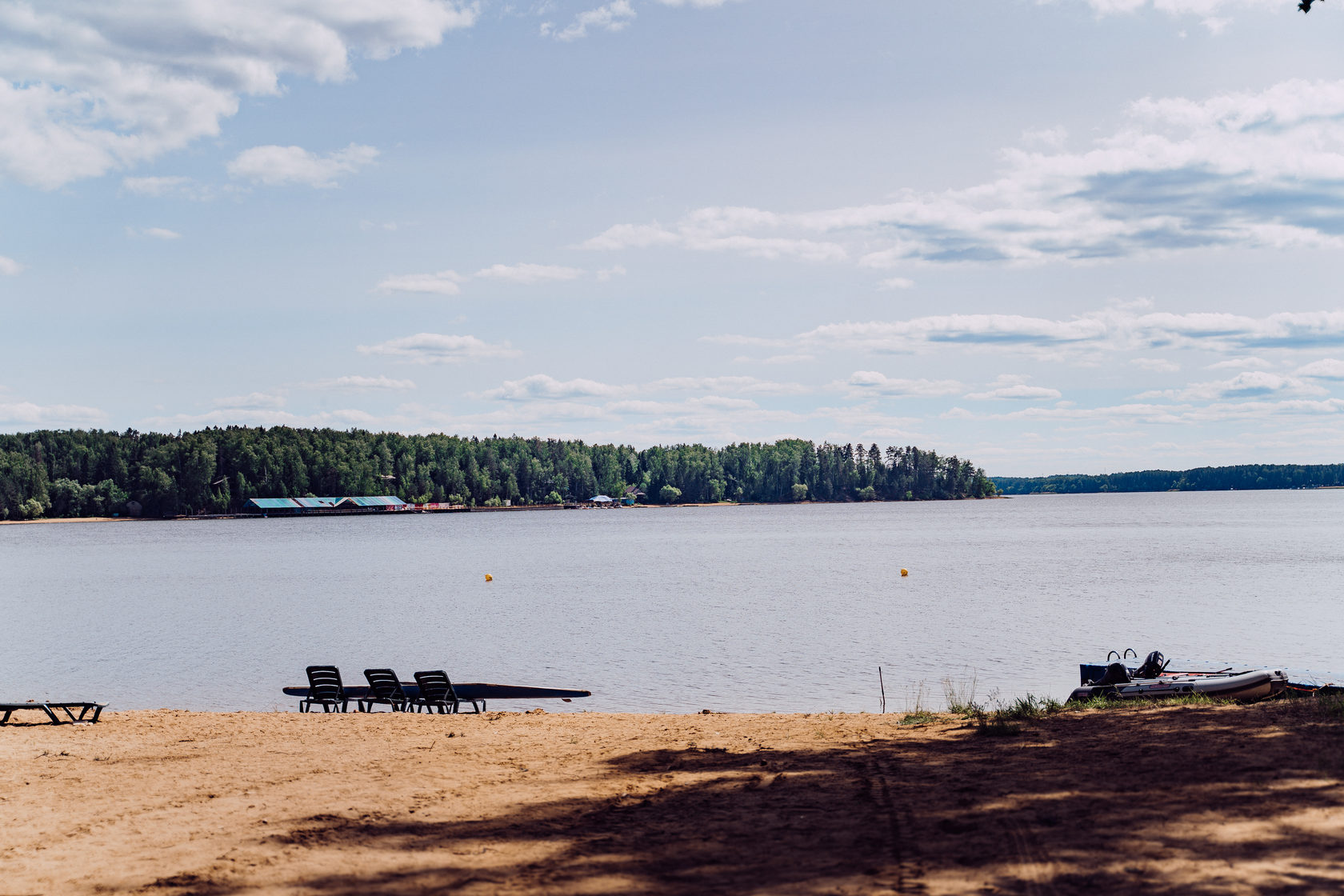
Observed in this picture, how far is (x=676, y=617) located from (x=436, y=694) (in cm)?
2066

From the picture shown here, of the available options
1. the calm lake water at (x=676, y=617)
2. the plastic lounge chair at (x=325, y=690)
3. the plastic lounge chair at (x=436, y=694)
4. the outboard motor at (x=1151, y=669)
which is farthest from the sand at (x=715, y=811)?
the calm lake water at (x=676, y=617)

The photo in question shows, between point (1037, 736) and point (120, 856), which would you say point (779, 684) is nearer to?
point (1037, 736)

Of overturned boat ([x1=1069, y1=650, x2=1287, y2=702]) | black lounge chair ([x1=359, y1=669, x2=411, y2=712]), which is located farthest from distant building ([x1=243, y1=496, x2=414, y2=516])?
overturned boat ([x1=1069, y1=650, x2=1287, y2=702])

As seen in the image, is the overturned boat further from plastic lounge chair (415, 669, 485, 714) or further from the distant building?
the distant building

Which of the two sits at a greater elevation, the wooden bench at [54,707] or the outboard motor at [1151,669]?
the outboard motor at [1151,669]

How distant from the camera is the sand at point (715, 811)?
7457mm

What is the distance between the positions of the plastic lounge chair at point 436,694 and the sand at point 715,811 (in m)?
5.02

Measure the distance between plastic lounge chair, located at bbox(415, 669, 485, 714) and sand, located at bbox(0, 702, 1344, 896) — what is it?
198 inches

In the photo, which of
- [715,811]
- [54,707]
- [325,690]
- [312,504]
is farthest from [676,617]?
[312,504]

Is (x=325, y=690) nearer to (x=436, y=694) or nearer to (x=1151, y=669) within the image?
(x=436, y=694)

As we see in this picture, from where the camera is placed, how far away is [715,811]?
9.55m

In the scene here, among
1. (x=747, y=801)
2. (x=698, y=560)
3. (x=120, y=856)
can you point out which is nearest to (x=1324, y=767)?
(x=747, y=801)

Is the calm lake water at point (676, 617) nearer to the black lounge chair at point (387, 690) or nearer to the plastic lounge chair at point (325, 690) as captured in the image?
the black lounge chair at point (387, 690)

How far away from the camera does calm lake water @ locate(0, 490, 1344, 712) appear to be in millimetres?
26625
